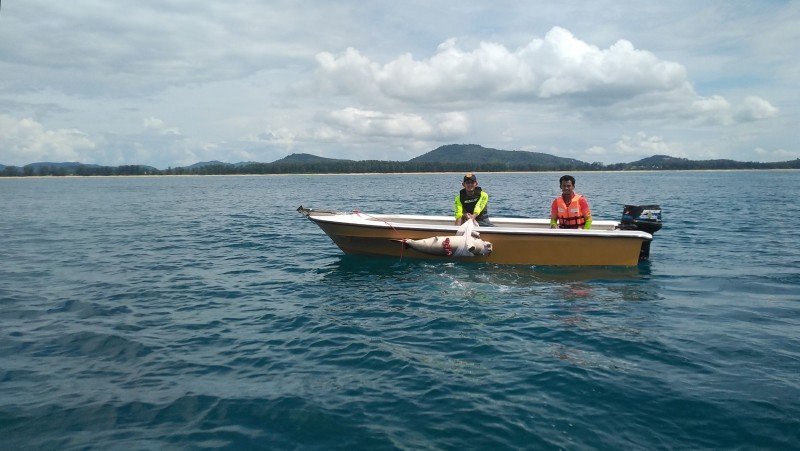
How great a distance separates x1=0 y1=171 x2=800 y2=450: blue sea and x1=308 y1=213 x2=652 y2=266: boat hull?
0.31 metres

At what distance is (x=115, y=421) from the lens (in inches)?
220

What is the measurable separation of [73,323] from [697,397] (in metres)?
10.1

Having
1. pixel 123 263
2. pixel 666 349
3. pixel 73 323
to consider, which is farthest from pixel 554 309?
pixel 123 263

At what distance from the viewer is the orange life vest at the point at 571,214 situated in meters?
13.2

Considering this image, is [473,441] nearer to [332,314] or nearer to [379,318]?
[379,318]

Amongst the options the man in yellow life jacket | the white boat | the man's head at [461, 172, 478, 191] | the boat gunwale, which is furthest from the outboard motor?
the man's head at [461, 172, 478, 191]

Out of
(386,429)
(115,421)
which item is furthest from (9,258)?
(386,429)

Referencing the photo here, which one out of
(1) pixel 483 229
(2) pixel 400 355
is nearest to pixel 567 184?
(1) pixel 483 229

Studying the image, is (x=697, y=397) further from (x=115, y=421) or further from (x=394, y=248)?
(x=394, y=248)

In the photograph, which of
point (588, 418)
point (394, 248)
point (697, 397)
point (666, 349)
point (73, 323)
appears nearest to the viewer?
point (588, 418)

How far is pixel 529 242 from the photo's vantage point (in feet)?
42.3

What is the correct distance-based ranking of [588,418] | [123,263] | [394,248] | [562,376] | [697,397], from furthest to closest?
[123,263] < [394,248] < [562,376] < [697,397] < [588,418]

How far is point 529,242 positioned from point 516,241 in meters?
0.33

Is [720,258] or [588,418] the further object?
[720,258]
